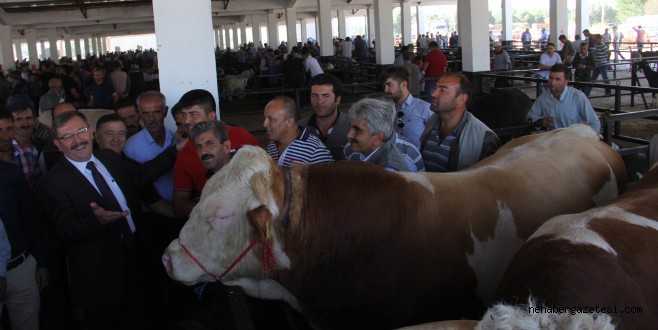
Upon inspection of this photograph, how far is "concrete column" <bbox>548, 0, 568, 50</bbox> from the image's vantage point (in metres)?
21.5

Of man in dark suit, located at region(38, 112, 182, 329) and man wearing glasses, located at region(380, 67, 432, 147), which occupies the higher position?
man wearing glasses, located at region(380, 67, 432, 147)

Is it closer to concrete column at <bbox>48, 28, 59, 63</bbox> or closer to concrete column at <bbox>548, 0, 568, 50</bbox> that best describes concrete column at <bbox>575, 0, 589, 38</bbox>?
concrete column at <bbox>548, 0, 568, 50</bbox>

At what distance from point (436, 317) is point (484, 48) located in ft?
34.5

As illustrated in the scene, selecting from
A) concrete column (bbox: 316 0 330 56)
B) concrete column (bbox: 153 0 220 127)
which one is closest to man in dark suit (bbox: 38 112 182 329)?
concrete column (bbox: 153 0 220 127)

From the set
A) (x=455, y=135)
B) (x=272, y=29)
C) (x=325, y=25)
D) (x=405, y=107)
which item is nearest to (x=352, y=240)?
(x=455, y=135)

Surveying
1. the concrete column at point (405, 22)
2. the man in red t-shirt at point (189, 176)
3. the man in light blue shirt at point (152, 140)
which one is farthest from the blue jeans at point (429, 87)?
the concrete column at point (405, 22)

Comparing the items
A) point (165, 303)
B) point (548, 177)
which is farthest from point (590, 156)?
point (165, 303)

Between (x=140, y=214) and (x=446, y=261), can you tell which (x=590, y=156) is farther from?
(x=140, y=214)

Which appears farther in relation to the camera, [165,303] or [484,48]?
[484,48]

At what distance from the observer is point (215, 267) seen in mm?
2531

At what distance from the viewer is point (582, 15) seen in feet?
78.4

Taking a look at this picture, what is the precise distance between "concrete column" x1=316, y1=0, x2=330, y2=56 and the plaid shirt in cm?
1969

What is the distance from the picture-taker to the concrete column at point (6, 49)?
24812 mm

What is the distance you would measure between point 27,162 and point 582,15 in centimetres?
2369
